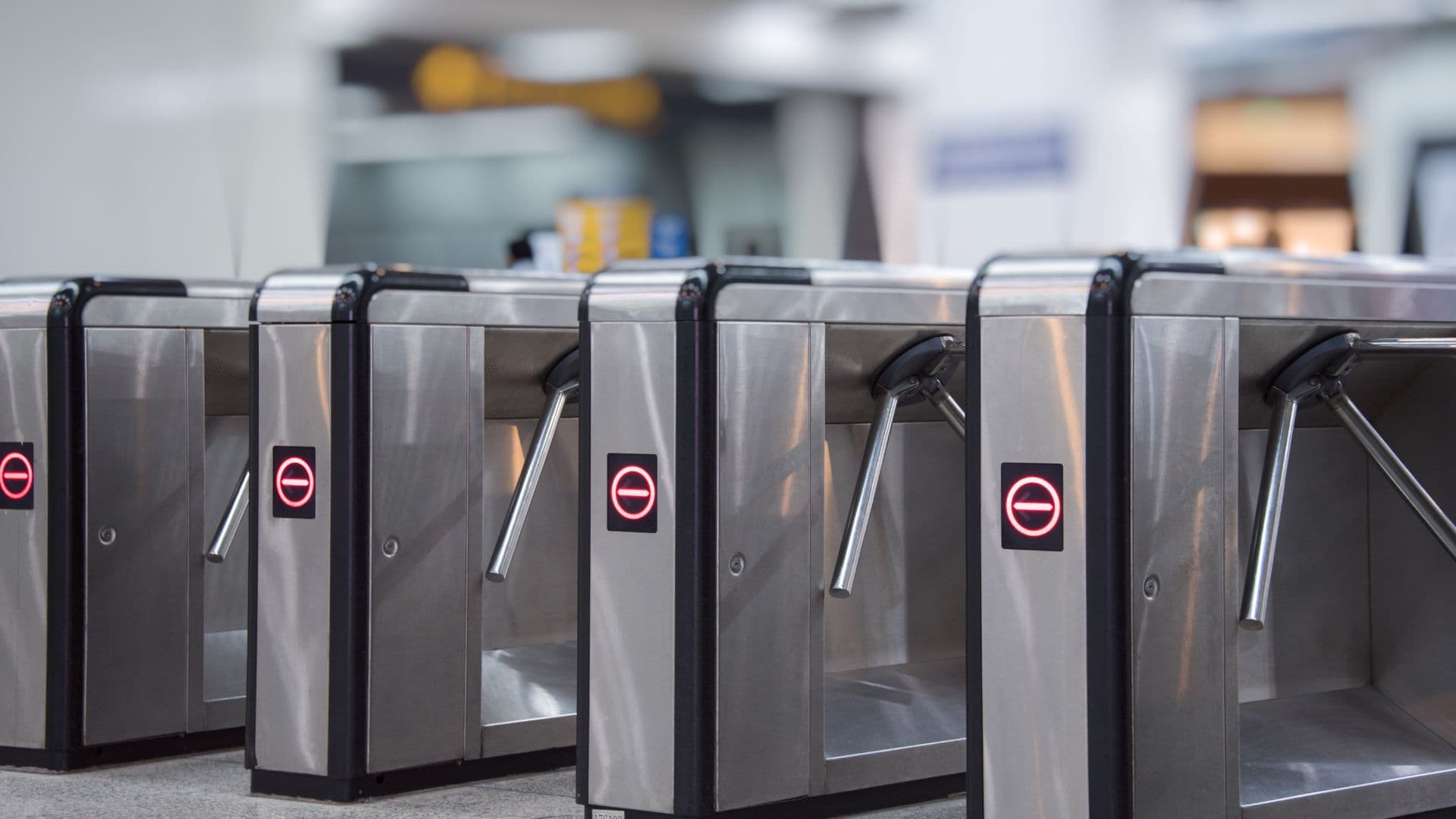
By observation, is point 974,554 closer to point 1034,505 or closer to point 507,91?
point 1034,505

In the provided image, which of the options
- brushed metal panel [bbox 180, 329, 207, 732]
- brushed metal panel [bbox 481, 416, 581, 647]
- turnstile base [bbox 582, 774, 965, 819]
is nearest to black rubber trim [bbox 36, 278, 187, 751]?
brushed metal panel [bbox 180, 329, 207, 732]

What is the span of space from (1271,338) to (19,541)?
9.23ft

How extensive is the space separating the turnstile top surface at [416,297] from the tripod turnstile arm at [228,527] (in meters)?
0.49

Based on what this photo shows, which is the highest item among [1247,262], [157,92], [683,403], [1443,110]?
[157,92]

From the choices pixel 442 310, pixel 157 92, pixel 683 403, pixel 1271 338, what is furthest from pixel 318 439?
pixel 157 92

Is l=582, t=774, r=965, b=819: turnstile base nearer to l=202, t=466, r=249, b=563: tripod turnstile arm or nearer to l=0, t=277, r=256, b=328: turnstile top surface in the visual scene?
l=202, t=466, r=249, b=563: tripod turnstile arm

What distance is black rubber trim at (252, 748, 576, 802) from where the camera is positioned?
3.45m

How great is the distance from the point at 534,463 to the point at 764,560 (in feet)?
2.10

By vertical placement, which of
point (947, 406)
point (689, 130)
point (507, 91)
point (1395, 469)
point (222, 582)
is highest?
point (507, 91)

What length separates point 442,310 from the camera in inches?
140

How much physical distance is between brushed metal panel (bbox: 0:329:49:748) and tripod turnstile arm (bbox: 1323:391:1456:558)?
280 centimetres

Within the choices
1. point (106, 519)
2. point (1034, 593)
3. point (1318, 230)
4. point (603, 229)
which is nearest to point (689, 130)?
point (603, 229)

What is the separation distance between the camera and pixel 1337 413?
2.82 metres

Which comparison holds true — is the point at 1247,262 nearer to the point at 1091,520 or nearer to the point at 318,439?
the point at 1091,520
